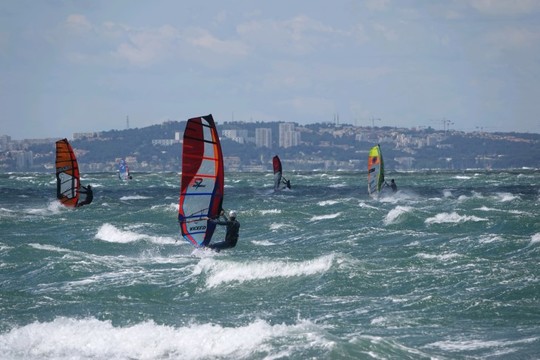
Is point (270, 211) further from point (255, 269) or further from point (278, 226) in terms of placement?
point (255, 269)

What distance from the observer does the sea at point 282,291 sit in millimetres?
16656

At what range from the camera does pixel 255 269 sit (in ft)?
80.2

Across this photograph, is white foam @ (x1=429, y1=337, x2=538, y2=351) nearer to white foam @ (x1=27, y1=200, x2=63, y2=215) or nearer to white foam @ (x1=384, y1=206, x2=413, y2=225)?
white foam @ (x1=384, y1=206, x2=413, y2=225)

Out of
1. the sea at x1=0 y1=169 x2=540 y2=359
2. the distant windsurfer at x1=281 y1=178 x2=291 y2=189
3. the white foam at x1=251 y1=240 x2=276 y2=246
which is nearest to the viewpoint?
the sea at x1=0 y1=169 x2=540 y2=359

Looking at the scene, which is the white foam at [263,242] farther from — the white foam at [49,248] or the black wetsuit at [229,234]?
the white foam at [49,248]

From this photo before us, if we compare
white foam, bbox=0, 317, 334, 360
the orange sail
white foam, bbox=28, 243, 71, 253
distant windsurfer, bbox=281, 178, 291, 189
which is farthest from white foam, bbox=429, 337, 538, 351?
distant windsurfer, bbox=281, 178, 291, 189

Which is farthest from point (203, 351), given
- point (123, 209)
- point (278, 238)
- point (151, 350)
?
point (123, 209)

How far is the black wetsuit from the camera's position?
25672 millimetres

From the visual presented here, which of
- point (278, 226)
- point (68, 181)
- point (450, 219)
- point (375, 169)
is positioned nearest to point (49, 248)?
point (278, 226)

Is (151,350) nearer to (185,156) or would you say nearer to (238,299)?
(238,299)

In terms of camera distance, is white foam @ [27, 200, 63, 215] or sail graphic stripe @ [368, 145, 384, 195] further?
sail graphic stripe @ [368, 145, 384, 195]

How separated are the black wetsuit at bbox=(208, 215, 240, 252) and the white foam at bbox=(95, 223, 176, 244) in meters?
5.47

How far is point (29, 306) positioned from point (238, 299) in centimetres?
384

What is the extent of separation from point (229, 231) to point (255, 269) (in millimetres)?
1894
